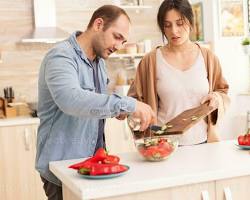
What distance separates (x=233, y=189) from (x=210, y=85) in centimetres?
87

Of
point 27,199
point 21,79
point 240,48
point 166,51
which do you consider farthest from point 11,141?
point 240,48

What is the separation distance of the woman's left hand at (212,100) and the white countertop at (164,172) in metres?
0.31

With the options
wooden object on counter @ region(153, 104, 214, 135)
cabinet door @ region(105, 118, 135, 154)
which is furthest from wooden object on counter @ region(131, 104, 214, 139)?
cabinet door @ region(105, 118, 135, 154)

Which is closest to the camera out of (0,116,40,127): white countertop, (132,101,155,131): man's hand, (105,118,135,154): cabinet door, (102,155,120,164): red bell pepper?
(102,155,120,164): red bell pepper

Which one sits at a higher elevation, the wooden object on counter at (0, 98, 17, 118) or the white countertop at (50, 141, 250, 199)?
the wooden object on counter at (0, 98, 17, 118)

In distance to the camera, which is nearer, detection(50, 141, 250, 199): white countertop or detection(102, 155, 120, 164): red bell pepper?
detection(50, 141, 250, 199): white countertop

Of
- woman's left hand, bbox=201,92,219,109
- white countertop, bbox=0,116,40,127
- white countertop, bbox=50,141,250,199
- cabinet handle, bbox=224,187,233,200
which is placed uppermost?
woman's left hand, bbox=201,92,219,109

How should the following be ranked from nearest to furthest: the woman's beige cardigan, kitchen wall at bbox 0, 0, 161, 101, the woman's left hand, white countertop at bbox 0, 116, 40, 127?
1. the woman's left hand
2. the woman's beige cardigan
3. white countertop at bbox 0, 116, 40, 127
4. kitchen wall at bbox 0, 0, 161, 101

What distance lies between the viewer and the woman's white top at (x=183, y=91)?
95.4 inches

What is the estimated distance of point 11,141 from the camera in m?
4.00

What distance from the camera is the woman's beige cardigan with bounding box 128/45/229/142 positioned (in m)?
2.45

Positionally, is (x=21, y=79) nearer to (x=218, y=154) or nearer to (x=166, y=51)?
(x=166, y=51)

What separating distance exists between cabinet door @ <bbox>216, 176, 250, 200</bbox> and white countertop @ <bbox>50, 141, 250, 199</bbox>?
0.04 m

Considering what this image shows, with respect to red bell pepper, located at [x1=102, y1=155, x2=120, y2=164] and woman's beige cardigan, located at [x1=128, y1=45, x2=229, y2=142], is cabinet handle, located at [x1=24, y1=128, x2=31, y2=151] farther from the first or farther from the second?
red bell pepper, located at [x1=102, y1=155, x2=120, y2=164]
